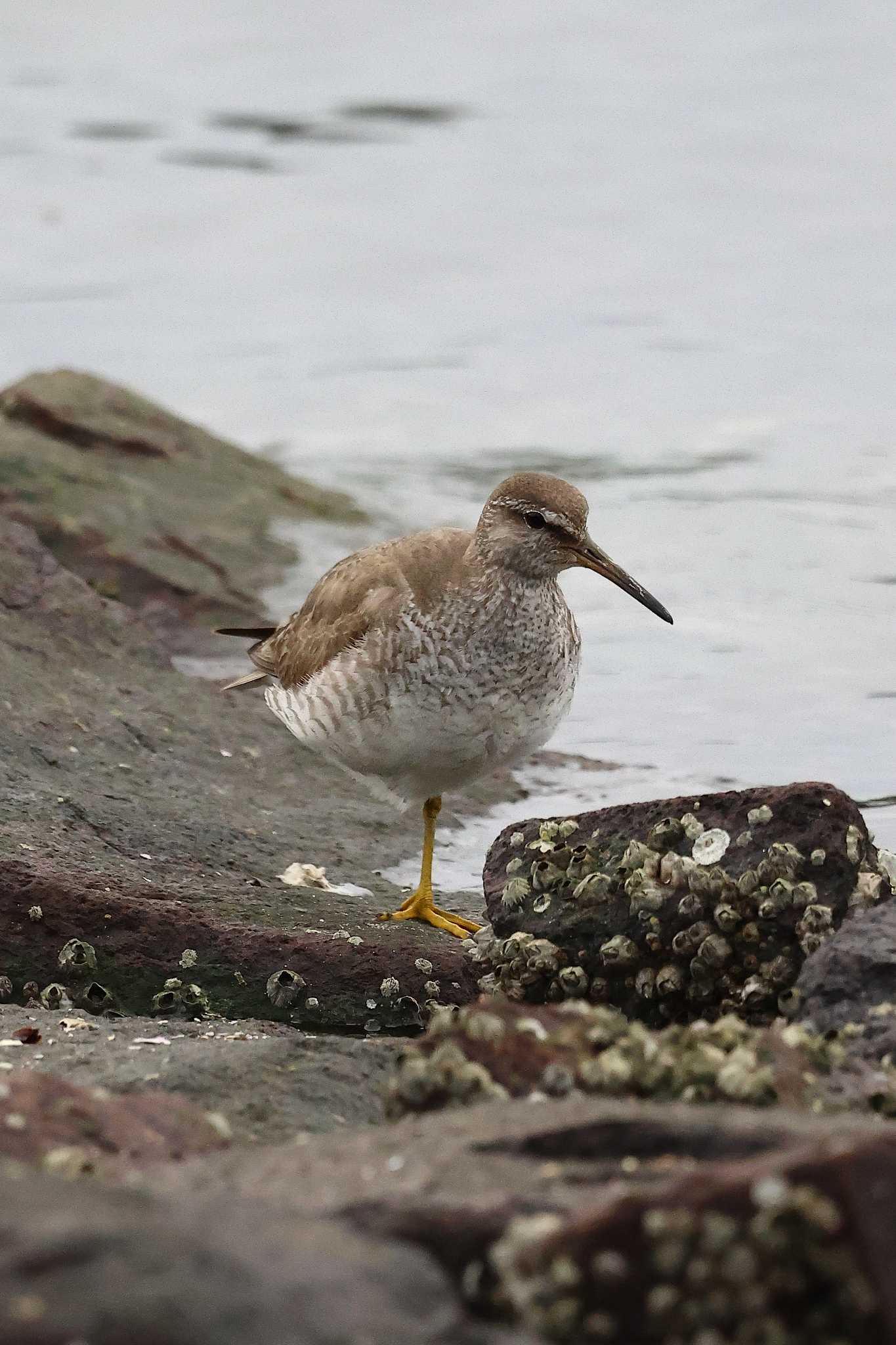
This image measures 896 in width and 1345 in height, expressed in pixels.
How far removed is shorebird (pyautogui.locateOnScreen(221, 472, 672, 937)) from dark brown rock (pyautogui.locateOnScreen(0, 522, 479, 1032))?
1.70 ft

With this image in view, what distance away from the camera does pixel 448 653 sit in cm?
703

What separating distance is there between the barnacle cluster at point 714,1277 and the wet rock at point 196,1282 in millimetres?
131

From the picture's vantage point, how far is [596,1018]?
396 centimetres

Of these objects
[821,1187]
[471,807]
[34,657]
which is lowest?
[471,807]

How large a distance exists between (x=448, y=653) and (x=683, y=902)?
197cm

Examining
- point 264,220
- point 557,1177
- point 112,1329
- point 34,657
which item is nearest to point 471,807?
point 34,657

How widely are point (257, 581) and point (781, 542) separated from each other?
11.7ft

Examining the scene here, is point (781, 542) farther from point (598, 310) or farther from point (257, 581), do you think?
point (598, 310)

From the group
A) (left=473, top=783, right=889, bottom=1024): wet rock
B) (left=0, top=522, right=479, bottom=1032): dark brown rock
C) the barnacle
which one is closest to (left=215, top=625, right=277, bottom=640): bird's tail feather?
(left=0, top=522, right=479, bottom=1032): dark brown rock

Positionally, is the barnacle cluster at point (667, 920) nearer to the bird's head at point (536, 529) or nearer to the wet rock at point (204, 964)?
the wet rock at point (204, 964)

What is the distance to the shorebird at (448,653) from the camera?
7.00m

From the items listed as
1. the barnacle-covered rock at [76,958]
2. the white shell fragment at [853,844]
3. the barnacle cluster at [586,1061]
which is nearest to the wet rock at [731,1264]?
the barnacle cluster at [586,1061]

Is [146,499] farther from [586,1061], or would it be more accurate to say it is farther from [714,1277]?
[714,1277]

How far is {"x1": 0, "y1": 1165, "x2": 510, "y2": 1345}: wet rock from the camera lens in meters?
2.63
